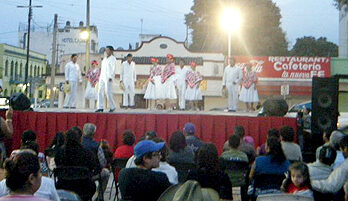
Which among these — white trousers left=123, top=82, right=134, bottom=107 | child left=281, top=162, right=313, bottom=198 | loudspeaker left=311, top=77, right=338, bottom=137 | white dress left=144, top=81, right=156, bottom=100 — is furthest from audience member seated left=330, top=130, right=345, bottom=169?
white dress left=144, top=81, right=156, bottom=100

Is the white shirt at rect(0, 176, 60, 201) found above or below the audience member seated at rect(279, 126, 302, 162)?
below

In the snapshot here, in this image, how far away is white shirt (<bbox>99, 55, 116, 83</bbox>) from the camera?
16.1 meters

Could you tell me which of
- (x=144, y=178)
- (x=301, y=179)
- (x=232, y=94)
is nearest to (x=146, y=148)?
(x=144, y=178)

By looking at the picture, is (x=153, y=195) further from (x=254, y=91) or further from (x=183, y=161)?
(x=254, y=91)

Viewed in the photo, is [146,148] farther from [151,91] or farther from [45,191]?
[151,91]

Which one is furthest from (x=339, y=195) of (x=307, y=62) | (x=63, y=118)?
(x=307, y=62)

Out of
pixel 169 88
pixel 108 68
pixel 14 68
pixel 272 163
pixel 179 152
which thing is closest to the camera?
pixel 272 163

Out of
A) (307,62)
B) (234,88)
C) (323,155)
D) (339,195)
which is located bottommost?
(339,195)

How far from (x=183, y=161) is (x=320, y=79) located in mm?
4639

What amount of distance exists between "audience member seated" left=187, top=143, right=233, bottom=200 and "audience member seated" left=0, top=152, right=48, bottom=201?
81.8 inches

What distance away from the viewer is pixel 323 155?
7.27 meters

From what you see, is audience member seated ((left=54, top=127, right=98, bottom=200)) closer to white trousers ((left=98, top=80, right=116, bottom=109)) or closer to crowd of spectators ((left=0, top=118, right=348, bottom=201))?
crowd of spectators ((left=0, top=118, right=348, bottom=201))

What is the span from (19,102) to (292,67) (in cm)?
2594

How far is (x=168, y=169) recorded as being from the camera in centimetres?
693
